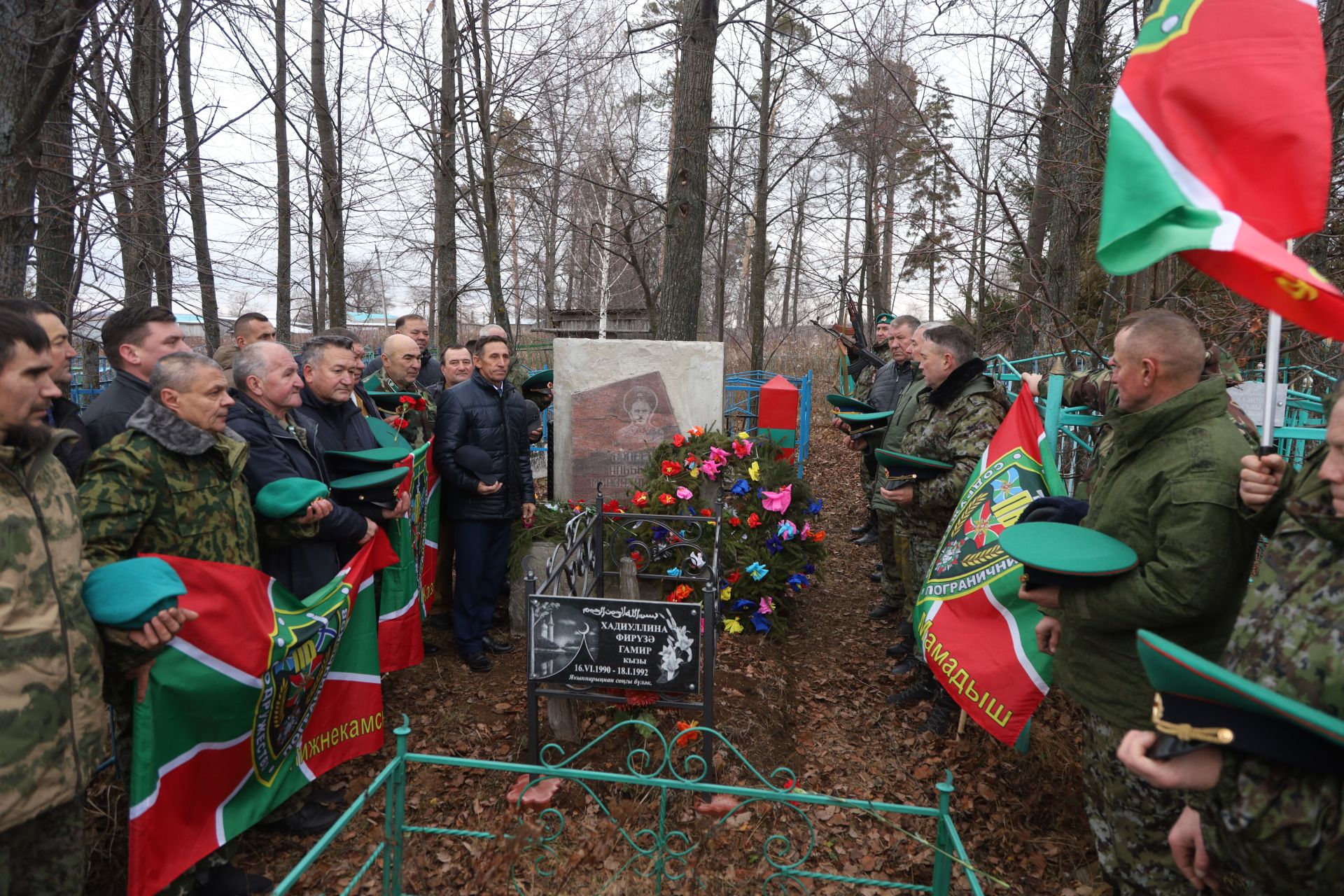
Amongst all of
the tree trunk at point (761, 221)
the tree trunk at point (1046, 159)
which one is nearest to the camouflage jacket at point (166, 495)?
the tree trunk at point (1046, 159)

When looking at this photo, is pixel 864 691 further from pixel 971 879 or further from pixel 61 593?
pixel 61 593

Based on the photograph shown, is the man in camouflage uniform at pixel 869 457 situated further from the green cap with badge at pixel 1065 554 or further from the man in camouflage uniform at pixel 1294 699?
the man in camouflage uniform at pixel 1294 699

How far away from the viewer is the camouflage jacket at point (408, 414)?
5.27 meters

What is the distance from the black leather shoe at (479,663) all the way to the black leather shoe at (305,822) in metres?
1.53

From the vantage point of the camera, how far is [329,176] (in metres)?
9.60

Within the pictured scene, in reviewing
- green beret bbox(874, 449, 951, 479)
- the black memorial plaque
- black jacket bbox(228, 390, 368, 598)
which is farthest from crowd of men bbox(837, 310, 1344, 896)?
black jacket bbox(228, 390, 368, 598)

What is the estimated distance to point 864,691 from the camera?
15.8ft

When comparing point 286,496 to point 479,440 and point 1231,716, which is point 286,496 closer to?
point 479,440

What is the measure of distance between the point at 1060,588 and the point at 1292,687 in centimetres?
96

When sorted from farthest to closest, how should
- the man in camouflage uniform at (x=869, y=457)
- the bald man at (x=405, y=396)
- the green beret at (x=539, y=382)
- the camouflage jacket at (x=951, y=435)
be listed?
1. the man in camouflage uniform at (x=869, y=457)
2. the green beret at (x=539, y=382)
3. the bald man at (x=405, y=396)
4. the camouflage jacket at (x=951, y=435)

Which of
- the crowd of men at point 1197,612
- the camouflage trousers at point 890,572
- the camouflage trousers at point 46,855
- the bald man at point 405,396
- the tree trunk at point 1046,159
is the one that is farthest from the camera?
the camouflage trousers at point 890,572

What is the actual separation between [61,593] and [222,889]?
143 cm

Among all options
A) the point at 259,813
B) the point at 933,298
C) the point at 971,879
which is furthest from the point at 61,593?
the point at 933,298

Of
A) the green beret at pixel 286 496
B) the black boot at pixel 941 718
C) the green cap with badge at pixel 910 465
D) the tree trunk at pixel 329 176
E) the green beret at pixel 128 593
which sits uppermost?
the tree trunk at pixel 329 176
